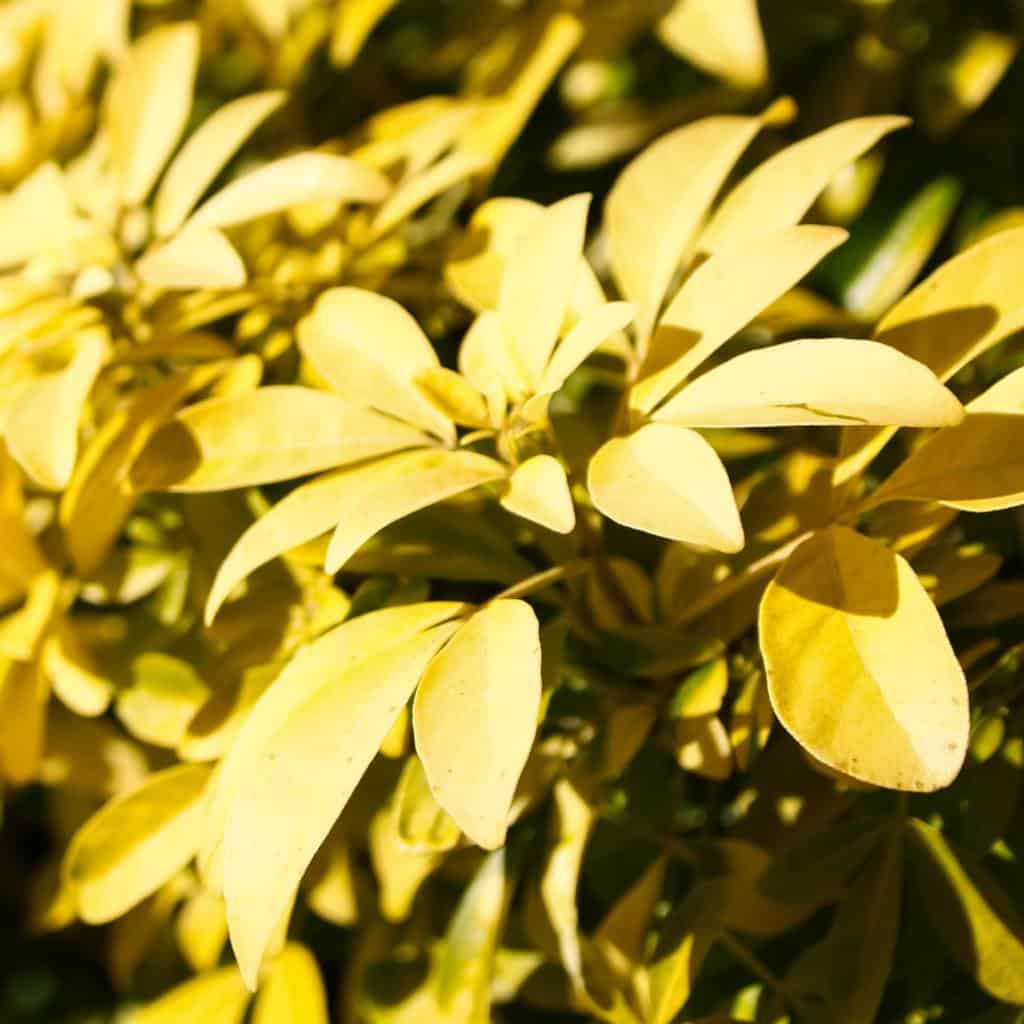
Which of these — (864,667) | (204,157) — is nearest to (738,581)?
(864,667)

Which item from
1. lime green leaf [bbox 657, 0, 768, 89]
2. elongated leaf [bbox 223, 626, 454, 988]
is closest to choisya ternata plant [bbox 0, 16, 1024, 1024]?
elongated leaf [bbox 223, 626, 454, 988]

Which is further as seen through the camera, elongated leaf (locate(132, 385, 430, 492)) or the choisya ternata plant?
elongated leaf (locate(132, 385, 430, 492))

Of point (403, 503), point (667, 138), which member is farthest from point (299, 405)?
point (667, 138)

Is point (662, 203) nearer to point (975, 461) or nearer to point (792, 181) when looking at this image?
point (792, 181)

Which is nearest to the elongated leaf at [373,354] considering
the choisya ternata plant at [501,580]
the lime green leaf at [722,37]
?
the choisya ternata plant at [501,580]

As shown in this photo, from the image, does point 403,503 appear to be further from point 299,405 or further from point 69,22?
point 69,22

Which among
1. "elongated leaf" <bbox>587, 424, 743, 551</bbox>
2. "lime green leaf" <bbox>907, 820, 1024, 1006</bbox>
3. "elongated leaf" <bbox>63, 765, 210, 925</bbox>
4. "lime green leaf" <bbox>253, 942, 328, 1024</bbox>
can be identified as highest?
"elongated leaf" <bbox>587, 424, 743, 551</bbox>

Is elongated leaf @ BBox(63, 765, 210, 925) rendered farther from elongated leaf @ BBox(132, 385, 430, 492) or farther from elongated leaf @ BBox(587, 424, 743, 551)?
elongated leaf @ BBox(587, 424, 743, 551)
